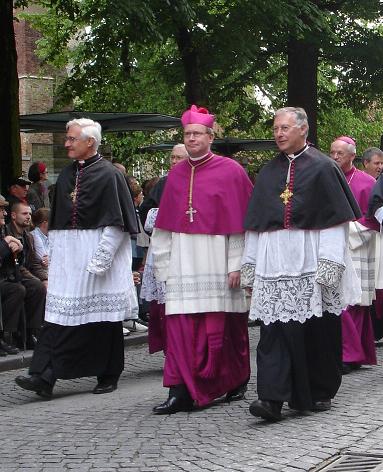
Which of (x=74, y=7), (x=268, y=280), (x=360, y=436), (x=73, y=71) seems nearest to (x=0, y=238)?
(x=268, y=280)

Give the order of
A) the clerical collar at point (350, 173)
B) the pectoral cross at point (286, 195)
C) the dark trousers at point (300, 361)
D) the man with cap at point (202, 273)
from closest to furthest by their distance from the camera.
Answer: the dark trousers at point (300, 361) < the pectoral cross at point (286, 195) < the man with cap at point (202, 273) < the clerical collar at point (350, 173)

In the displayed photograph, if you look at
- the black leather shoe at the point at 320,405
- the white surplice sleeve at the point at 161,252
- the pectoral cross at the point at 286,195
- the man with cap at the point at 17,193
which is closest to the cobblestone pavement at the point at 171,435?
the black leather shoe at the point at 320,405

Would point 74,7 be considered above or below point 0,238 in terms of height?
above

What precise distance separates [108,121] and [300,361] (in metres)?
10.3

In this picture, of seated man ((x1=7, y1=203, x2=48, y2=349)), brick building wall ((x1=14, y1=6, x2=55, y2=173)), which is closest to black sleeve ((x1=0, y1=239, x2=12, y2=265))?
seated man ((x1=7, y1=203, x2=48, y2=349))

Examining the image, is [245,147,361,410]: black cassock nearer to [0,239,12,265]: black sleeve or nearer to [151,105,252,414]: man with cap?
[151,105,252,414]: man with cap

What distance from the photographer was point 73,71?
83.0ft

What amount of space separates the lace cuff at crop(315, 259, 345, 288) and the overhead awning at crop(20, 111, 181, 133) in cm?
976

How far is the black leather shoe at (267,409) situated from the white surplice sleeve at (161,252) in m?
1.36

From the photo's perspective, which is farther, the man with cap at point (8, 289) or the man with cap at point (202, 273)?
the man with cap at point (8, 289)

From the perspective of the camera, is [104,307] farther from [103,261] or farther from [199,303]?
[199,303]

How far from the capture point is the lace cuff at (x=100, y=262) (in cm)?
930

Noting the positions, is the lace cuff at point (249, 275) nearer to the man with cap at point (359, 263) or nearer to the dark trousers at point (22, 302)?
the man with cap at point (359, 263)

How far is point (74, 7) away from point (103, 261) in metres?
10.2
